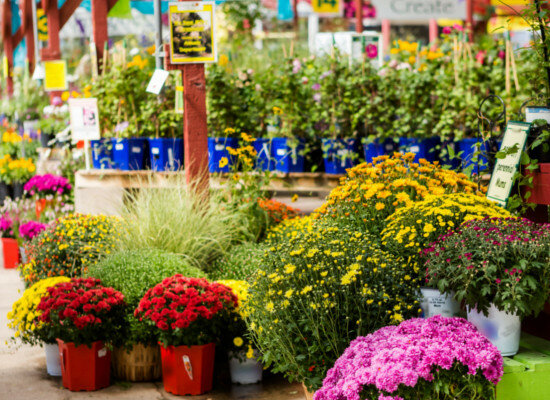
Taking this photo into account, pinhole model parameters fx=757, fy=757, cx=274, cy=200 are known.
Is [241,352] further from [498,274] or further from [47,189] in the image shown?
[47,189]

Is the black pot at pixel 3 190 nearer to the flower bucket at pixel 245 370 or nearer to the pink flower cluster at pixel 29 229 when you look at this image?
the pink flower cluster at pixel 29 229

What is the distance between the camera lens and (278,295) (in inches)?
128

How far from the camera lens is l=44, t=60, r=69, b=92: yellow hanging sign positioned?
9.55m

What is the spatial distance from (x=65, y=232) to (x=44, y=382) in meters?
1.23

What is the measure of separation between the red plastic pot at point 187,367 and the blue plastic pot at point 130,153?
10.0 ft

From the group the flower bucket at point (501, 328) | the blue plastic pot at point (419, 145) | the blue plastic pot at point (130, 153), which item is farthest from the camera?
the blue plastic pot at point (130, 153)

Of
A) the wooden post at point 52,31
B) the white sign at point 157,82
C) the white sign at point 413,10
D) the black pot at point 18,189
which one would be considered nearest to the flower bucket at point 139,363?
the white sign at point 157,82

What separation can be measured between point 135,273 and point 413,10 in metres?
5.38

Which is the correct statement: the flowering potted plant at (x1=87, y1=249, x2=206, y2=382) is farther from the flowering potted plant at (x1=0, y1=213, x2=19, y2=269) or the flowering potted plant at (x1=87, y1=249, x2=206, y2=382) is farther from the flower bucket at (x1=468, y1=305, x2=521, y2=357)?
the flowering potted plant at (x1=0, y1=213, x2=19, y2=269)

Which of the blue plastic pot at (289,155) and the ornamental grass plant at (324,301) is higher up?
the blue plastic pot at (289,155)

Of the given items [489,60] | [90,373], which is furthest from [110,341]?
[489,60]

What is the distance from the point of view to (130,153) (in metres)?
6.80

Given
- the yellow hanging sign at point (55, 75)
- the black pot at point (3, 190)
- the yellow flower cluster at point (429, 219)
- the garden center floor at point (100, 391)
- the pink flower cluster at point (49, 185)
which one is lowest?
the garden center floor at point (100, 391)

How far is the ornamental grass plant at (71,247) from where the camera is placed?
16.6 feet
